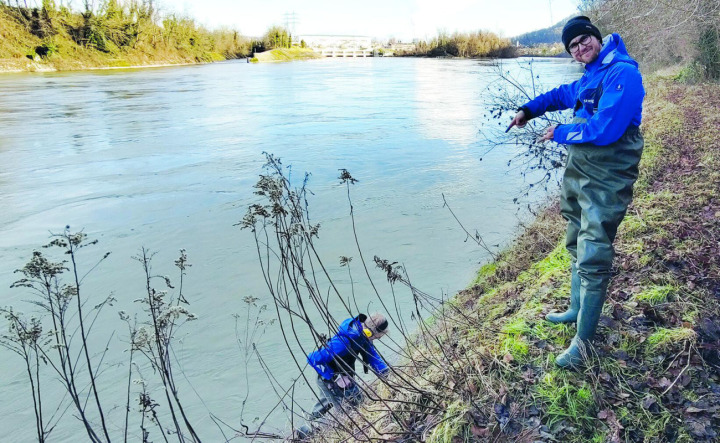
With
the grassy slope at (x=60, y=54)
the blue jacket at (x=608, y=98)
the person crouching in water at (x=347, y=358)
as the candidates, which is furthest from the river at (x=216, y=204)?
the grassy slope at (x=60, y=54)

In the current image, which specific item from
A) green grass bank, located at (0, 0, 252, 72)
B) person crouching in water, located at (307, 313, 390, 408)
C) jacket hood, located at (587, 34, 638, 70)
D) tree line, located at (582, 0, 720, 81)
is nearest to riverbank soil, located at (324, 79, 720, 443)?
person crouching in water, located at (307, 313, 390, 408)

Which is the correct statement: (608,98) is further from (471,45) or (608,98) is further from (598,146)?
(471,45)

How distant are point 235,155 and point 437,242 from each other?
8209 millimetres

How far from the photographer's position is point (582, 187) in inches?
108

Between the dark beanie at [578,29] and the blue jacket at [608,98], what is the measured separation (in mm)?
94

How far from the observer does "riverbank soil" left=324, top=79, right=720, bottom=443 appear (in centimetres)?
263

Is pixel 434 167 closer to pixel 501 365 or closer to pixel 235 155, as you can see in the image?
pixel 235 155

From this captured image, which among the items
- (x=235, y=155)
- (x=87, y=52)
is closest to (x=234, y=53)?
(x=87, y=52)

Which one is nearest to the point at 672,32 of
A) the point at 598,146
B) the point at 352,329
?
the point at 598,146

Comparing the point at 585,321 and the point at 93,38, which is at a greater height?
the point at 93,38

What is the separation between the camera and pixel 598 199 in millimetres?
2678

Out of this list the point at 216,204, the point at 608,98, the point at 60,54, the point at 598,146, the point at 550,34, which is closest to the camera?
the point at 608,98

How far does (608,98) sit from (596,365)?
5.20ft

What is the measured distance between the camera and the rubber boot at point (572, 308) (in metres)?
3.10
